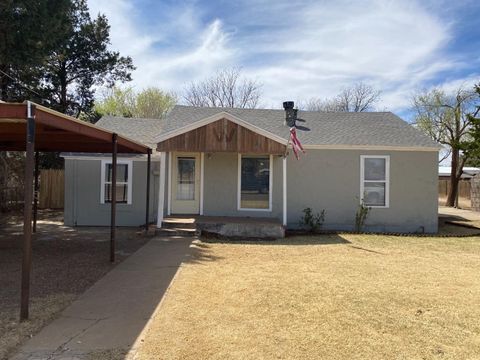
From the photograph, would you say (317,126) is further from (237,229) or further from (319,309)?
(319,309)

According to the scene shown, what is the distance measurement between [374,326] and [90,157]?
11852mm

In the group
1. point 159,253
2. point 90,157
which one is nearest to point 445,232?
point 159,253

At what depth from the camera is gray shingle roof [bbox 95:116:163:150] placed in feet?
52.3

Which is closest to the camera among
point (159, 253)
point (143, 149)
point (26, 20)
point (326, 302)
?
point (326, 302)

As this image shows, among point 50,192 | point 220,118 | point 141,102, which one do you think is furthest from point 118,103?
point 220,118

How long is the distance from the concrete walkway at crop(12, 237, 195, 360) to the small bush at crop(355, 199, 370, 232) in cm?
732

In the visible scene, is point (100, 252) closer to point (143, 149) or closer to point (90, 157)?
point (143, 149)

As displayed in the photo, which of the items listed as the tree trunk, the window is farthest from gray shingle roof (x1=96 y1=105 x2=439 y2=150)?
the tree trunk

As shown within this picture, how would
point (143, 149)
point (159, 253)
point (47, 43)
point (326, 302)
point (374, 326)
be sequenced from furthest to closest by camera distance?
point (47, 43)
point (143, 149)
point (159, 253)
point (326, 302)
point (374, 326)

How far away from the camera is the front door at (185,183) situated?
543 inches

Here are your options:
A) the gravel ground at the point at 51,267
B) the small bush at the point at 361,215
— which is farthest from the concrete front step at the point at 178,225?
the small bush at the point at 361,215

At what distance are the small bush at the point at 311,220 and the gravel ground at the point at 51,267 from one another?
206 inches

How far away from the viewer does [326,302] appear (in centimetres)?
565

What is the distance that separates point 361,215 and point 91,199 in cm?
908
